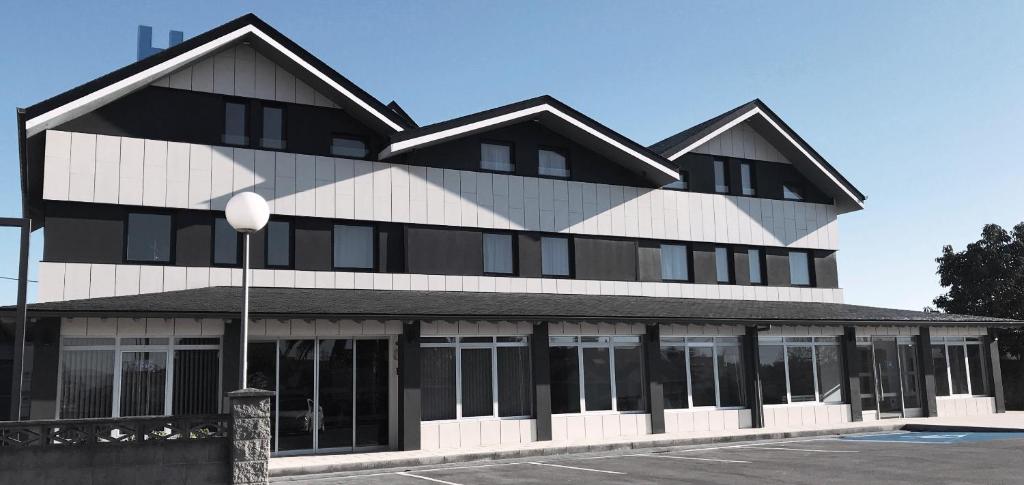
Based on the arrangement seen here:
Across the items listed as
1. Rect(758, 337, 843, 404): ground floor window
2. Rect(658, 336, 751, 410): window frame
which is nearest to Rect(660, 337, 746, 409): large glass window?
Rect(658, 336, 751, 410): window frame

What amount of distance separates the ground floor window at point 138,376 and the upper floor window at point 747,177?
1683 centimetres

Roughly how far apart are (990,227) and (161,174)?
1629 inches

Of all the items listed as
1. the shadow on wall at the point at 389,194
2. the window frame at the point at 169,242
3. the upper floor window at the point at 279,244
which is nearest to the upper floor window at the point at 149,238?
the window frame at the point at 169,242

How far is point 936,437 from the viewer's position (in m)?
20.4

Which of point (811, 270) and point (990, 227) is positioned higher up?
point (990, 227)

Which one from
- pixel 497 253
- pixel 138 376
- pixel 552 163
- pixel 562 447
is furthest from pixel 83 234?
pixel 552 163

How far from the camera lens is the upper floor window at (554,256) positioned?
23000 millimetres

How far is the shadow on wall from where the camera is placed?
60.0 ft

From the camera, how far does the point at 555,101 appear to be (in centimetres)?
2288

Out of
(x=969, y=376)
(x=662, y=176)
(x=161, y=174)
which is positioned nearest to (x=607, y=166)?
(x=662, y=176)

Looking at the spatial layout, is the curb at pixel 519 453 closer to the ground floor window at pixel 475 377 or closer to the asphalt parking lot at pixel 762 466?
the asphalt parking lot at pixel 762 466

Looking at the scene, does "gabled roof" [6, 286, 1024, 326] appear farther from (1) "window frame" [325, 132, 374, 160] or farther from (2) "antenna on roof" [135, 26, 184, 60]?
(2) "antenna on roof" [135, 26, 184, 60]

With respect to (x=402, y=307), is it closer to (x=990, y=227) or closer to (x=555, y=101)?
(x=555, y=101)

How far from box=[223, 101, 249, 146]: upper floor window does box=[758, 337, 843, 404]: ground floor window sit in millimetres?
14911
